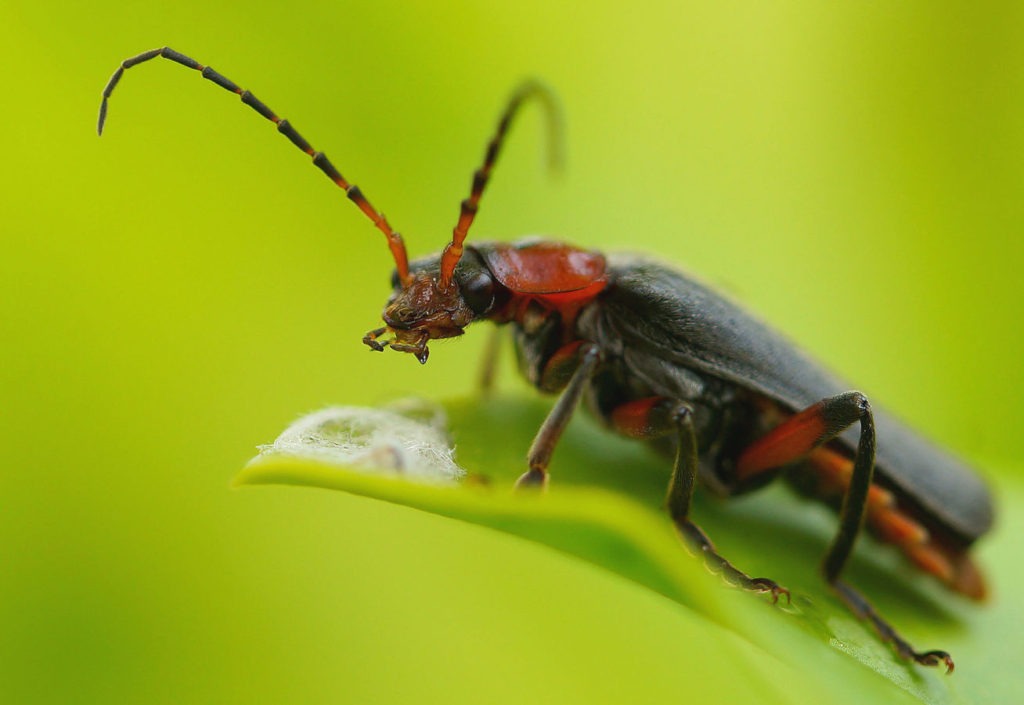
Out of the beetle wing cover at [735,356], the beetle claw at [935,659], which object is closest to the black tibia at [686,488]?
the beetle wing cover at [735,356]

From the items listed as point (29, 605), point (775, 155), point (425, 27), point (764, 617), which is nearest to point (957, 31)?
point (775, 155)

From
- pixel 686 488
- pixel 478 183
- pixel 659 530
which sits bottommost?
pixel 686 488

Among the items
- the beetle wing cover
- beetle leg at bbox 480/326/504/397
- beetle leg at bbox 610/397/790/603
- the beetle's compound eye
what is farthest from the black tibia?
beetle leg at bbox 480/326/504/397

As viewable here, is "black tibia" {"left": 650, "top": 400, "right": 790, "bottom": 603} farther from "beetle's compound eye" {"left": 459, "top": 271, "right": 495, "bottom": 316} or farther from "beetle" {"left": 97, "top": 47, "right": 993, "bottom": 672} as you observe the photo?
"beetle's compound eye" {"left": 459, "top": 271, "right": 495, "bottom": 316}

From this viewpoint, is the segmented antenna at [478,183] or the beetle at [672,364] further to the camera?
the beetle at [672,364]

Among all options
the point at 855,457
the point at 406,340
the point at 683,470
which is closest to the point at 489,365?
the point at 406,340

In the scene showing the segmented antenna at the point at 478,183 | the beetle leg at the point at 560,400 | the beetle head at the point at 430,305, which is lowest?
the beetle leg at the point at 560,400

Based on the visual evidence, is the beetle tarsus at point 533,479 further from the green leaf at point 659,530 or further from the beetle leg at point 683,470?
the beetle leg at point 683,470

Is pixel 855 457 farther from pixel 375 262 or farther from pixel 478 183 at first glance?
pixel 375 262
